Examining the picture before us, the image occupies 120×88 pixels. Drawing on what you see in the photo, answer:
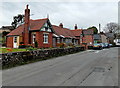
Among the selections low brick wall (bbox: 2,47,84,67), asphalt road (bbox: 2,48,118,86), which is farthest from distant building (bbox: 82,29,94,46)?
asphalt road (bbox: 2,48,118,86)

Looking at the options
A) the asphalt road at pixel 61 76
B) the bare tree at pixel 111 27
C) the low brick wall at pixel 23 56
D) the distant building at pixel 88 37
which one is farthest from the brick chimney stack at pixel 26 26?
the bare tree at pixel 111 27

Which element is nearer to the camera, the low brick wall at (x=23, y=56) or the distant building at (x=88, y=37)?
the low brick wall at (x=23, y=56)

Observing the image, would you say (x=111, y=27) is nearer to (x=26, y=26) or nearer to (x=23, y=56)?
(x=26, y=26)

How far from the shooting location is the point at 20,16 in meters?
69.1

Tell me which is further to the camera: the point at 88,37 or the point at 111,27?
the point at 111,27

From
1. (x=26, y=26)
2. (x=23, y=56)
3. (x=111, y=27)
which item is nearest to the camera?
(x=23, y=56)

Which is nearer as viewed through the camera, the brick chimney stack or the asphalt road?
the asphalt road

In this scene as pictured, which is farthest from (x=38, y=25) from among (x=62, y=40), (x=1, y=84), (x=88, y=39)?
(x=88, y=39)

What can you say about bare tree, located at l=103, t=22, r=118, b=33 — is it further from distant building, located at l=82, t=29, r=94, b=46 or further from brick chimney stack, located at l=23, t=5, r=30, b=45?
brick chimney stack, located at l=23, t=5, r=30, b=45

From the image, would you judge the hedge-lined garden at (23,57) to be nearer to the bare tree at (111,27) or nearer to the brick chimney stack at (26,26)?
the brick chimney stack at (26,26)

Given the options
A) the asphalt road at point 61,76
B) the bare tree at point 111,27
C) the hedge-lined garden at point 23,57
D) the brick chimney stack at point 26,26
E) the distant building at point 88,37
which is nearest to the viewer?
the asphalt road at point 61,76

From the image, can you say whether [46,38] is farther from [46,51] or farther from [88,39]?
[88,39]

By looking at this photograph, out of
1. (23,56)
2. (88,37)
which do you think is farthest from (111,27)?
(23,56)

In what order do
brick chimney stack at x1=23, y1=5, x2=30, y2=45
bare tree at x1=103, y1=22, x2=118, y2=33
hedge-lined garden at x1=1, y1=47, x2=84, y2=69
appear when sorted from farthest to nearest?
bare tree at x1=103, y1=22, x2=118, y2=33 → brick chimney stack at x1=23, y1=5, x2=30, y2=45 → hedge-lined garden at x1=1, y1=47, x2=84, y2=69
